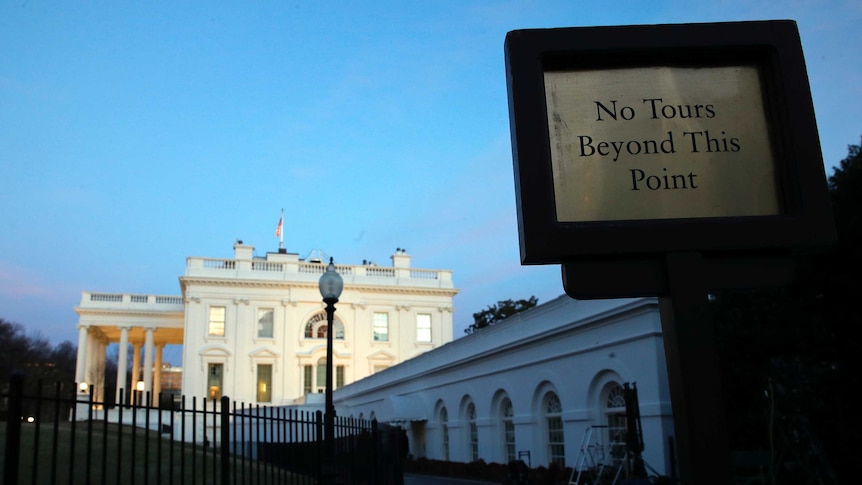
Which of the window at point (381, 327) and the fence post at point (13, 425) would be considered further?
the window at point (381, 327)

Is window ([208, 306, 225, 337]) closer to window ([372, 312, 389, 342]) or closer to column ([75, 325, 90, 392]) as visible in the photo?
window ([372, 312, 389, 342])

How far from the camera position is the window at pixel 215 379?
169 feet

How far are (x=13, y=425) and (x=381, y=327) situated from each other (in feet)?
170

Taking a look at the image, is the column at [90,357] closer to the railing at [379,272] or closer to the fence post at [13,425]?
the railing at [379,272]

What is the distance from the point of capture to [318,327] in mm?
54625

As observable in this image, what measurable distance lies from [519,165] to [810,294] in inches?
618

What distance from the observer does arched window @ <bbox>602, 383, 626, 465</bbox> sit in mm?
17953

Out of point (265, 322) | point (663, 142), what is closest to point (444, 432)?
point (265, 322)

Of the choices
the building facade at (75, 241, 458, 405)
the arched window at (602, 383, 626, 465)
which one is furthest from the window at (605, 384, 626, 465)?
the building facade at (75, 241, 458, 405)

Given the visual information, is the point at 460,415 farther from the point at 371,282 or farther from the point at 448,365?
the point at 371,282

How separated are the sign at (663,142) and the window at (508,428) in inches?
868

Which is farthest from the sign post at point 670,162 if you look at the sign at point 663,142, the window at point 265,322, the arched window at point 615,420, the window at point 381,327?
the window at point 381,327

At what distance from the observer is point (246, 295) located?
174ft

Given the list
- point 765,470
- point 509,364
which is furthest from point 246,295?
point 765,470
